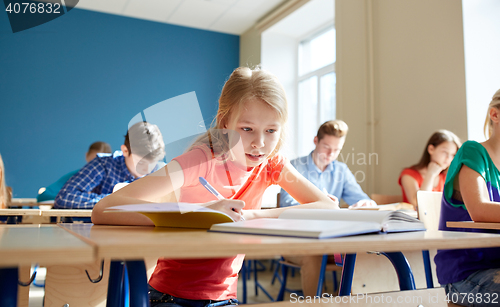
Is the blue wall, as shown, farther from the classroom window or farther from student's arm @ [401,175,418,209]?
student's arm @ [401,175,418,209]

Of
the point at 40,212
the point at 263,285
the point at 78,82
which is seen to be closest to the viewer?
the point at 40,212

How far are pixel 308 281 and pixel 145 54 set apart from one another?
4159mm

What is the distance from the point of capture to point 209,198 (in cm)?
104

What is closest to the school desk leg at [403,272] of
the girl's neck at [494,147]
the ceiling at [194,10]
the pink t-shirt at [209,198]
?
the pink t-shirt at [209,198]

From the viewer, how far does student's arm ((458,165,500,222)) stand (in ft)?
3.78

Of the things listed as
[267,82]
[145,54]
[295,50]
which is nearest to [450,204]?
[267,82]

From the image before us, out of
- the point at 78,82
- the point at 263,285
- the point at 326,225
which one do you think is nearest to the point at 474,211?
the point at 326,225

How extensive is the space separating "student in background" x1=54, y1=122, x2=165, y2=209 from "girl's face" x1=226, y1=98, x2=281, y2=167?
1157mm

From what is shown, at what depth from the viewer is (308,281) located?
2.30 metres

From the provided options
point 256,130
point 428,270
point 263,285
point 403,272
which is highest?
point 256,130

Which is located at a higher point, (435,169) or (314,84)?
(314,84)

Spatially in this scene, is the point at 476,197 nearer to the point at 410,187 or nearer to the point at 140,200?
the point at 140,200

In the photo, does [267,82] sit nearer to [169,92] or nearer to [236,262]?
[236,262]

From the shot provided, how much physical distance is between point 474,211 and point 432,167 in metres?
1.70
